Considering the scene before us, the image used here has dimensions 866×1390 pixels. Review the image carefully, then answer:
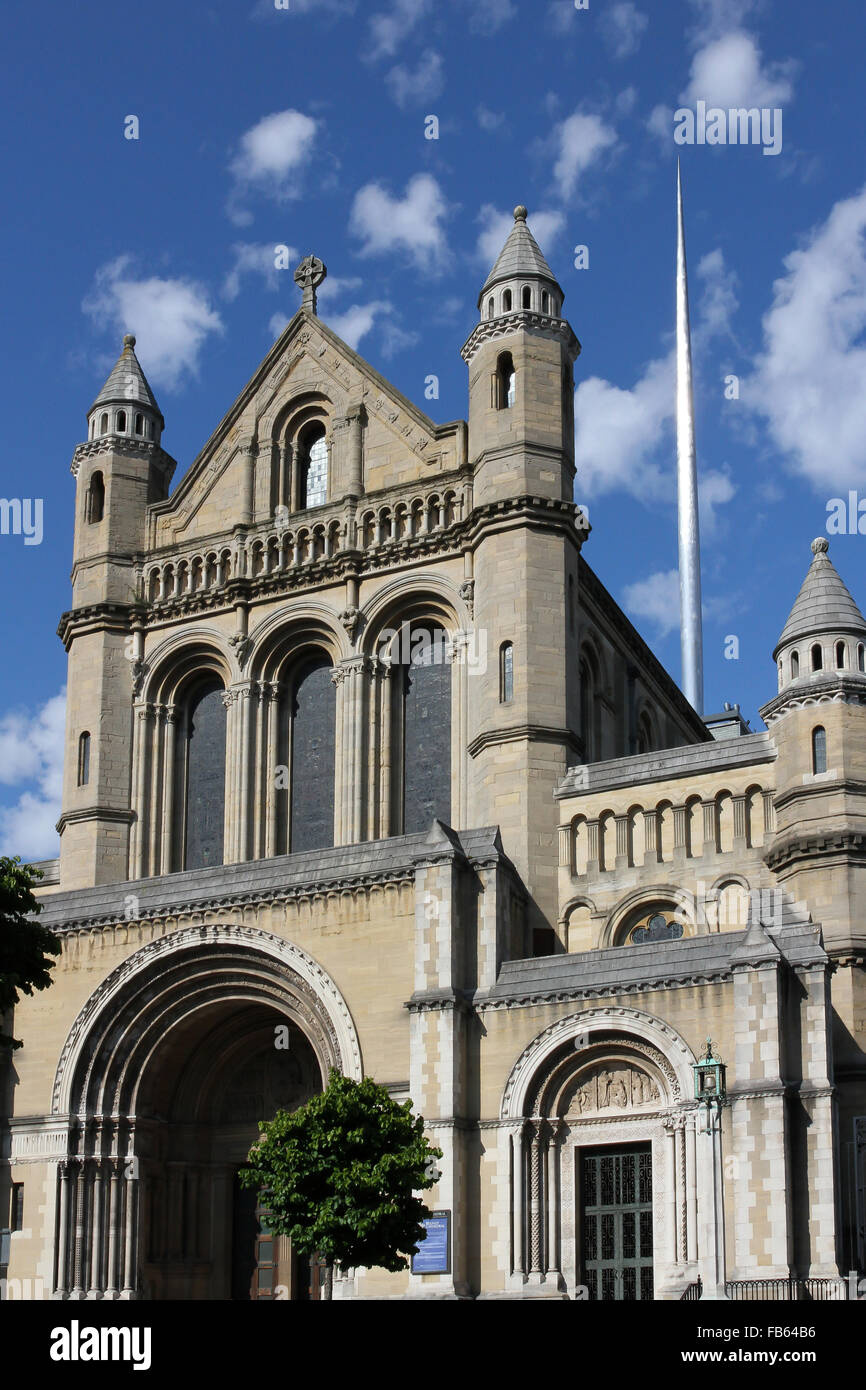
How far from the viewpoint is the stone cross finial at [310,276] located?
50594mm

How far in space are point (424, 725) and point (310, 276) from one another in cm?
1449

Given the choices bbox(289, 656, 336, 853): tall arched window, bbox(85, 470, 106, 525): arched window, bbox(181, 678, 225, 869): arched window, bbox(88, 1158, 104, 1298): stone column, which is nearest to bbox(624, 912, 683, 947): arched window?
bbox(289, 656, 336, 853): tall arched window

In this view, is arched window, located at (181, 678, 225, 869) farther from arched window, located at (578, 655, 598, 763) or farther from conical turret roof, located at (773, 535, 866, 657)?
conical turret roof, located at (773, 535, 866, 657)

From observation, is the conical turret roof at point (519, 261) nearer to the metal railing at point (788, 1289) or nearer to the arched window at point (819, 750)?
the arched window at point (819, 750)

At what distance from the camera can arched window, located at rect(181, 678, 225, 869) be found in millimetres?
46281

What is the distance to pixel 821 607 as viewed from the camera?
39.1 m

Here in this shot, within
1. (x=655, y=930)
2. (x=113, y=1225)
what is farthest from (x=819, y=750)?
(x=113, y=1225)

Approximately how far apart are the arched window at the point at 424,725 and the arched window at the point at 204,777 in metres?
5.18

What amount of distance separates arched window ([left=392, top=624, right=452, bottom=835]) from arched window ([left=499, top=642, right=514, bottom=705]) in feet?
8.51

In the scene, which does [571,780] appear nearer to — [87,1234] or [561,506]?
[561,506]

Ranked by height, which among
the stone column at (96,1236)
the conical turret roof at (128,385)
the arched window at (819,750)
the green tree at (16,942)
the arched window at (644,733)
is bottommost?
the stone column at (96,1236)

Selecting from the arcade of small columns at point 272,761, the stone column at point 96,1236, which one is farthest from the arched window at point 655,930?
the stone column at point 96,1236
